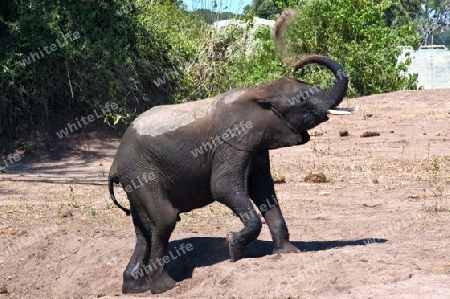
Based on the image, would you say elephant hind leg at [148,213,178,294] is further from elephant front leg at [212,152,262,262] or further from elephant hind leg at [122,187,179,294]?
elephant front leg at [212,152,262,262]

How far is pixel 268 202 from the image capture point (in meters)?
7.73

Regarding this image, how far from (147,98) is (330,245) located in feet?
35.1

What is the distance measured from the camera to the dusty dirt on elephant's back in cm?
666

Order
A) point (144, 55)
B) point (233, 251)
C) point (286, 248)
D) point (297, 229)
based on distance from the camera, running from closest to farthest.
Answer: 1. point (233, 251)
2. point (286, 248)
3. point (297, 229)
4. point (144, 55)

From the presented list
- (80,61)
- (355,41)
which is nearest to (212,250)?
(80,61)

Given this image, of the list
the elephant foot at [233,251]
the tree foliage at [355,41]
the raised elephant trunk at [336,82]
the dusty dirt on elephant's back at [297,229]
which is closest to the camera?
the dusty dirt on elephant's back at [297,229]

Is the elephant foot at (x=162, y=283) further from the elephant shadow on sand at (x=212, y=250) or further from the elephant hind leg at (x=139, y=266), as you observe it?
the elephant shadow on sand at (x=212, y=250)

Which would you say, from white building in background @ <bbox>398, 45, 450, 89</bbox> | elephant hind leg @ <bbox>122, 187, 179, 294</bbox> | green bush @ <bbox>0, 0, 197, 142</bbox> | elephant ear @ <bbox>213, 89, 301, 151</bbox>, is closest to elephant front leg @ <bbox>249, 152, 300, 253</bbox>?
elephant ear @ <bbox>213, 89, 301, 151</bbox>

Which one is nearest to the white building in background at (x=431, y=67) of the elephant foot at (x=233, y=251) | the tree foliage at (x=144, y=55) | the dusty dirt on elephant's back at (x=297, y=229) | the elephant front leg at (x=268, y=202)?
the tree foliage at (x=144, y=55)

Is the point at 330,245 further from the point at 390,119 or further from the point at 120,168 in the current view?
the point at 390,119

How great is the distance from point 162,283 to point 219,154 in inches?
56.2

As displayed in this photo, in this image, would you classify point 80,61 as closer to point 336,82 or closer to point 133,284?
point 133,284

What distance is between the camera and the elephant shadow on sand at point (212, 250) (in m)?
8.18

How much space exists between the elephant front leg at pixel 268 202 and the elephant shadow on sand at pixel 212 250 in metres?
0.43
